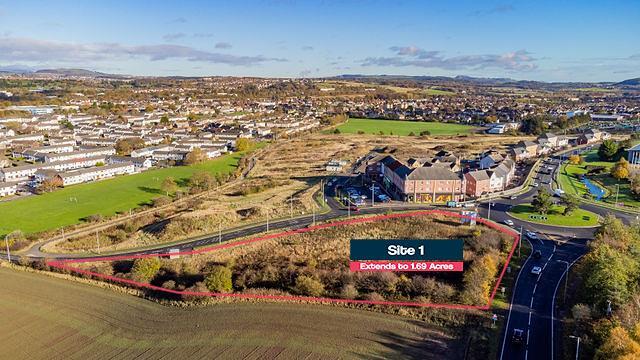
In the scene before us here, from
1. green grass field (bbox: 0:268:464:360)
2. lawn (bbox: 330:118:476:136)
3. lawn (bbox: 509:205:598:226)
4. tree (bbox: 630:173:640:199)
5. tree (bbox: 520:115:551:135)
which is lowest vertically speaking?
green grass field (bbox: 0:268:464:360)

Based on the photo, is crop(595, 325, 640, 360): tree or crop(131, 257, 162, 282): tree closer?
crop(595, 325, 640, 360): tree

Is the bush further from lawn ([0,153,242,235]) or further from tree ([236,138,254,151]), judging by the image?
tree ([236,138,254,151])

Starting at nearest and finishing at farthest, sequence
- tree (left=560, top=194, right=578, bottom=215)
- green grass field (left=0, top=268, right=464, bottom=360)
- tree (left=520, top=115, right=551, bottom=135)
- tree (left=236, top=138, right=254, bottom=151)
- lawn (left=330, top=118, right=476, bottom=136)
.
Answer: green grass field (left=0, top=268, right=464, bottom=360) < tree (left=560, top=194, right=578, bottom=215) < tree (left=236, top=138, right=254, bottom=151) < tree (left=520, top=115, right=551, bottom=135) < lawn (left=330, top=118, right=476, bottom=136)

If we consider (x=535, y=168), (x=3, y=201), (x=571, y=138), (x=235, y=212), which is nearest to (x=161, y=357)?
(x=235, y=212)

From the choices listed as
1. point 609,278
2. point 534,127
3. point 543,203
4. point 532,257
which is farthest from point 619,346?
point 534,127

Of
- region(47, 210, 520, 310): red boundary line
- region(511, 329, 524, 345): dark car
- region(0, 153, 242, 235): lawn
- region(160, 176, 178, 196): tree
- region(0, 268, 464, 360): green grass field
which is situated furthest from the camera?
region(160, 176, 178, 196): tree

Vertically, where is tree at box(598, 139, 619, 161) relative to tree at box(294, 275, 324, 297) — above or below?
above

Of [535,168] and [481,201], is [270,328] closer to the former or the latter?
[481,201]

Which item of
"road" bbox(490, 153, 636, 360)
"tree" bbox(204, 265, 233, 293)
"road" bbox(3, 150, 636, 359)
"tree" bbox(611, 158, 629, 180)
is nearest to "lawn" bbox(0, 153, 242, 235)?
"road" bbox(3, 150, 636, 359)
